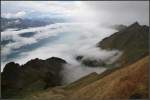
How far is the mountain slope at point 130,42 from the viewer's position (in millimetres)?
5070

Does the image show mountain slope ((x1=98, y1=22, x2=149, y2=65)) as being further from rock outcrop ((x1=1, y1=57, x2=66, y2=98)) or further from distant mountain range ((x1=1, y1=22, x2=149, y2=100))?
rock outcrop ((x1=1, y1=57, x2=66, y2=98))

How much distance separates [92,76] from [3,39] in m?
1.37

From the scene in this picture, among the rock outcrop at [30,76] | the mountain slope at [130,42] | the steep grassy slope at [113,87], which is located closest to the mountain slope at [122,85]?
the steep grassy slope at [113,87]

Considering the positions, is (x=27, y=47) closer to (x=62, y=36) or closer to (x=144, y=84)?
(x=62, y=36)

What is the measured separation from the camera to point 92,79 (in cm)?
507

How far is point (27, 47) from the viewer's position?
5.23m

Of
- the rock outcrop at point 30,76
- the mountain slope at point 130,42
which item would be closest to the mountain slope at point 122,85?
the mountain slope at point 130,42

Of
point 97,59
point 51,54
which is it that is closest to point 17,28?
point 51,54

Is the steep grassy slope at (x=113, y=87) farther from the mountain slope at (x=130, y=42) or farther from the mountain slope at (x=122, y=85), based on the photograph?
the mountain slope at (x=130, y=42)

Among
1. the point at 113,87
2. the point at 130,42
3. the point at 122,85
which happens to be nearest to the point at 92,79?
the point at 113,87

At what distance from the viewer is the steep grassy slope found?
5.03m

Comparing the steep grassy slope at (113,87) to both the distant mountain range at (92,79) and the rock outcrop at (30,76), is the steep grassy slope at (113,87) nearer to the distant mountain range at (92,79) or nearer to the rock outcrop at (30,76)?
the distant mountain range at (92,79)

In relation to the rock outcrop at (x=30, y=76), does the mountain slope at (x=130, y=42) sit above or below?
above

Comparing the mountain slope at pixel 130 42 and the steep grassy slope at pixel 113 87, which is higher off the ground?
the mountain slope at pixel 130 42
